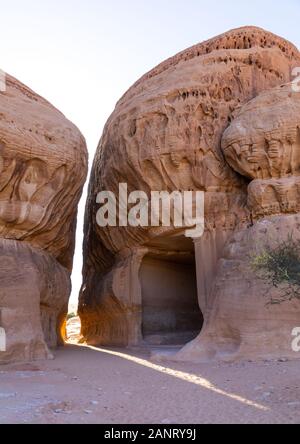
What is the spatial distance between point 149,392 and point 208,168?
7374mm

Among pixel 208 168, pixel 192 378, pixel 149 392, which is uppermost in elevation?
pixel 208 168

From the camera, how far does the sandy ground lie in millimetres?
5754

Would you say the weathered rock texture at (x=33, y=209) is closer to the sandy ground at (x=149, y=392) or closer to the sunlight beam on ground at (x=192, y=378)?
the sandy ground at (x=149, y=392)

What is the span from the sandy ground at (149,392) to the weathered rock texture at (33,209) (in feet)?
4.54

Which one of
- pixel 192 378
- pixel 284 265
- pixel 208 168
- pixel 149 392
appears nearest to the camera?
pixel 149 392

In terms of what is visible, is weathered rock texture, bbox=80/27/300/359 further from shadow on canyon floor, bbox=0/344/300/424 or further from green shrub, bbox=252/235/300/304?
green shrub, bbox=252/235/300/304

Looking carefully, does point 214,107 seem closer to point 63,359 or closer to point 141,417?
point 63,359

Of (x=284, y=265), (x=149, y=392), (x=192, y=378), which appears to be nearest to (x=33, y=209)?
(x=192, y=378)

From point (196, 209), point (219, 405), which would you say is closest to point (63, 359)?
point (196, 209)

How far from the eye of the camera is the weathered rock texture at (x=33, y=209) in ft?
38.2

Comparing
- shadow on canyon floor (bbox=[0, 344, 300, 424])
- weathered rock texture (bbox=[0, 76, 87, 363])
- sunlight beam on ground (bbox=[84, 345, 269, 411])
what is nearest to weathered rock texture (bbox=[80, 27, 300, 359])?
sunlight beam on ground (bbox=[84, 345, 269, 411])

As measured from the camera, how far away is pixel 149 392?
24.6 ft

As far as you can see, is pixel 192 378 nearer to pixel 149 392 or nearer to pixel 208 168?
pixel 149 392
